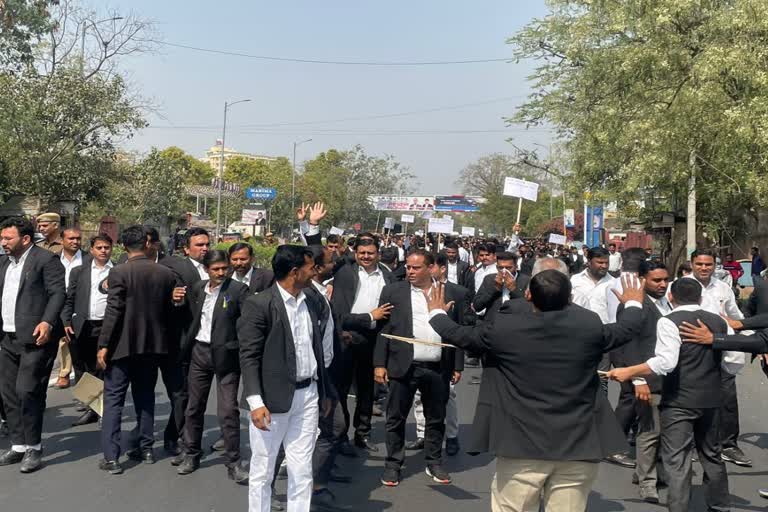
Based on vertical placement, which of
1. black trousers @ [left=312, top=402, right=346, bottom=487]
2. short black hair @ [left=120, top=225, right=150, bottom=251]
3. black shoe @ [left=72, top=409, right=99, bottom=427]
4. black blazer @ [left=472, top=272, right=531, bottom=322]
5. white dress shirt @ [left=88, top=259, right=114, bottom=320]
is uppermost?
short black hair @ [left=120, top=225, right=150, bottom=251]

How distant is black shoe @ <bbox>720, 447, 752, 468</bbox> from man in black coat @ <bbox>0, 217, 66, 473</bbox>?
5.53 metres

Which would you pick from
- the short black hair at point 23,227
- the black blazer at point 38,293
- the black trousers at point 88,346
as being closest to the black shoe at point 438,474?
the black blazer at point 38,293

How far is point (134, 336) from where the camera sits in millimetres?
6617

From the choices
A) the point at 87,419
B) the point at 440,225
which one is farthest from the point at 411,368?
the point at 440,225

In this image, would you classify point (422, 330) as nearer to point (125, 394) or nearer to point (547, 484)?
point (547, 484)

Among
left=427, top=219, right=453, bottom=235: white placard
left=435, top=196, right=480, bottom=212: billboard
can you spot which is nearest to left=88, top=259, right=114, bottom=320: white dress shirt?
left=427, top=219, right=453, bottom=235: white placard

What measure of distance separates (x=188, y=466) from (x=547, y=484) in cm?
332

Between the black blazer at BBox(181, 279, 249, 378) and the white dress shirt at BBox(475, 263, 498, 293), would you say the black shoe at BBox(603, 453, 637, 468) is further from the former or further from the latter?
the white dress shirt at BBox(475, 263, 498, 293)

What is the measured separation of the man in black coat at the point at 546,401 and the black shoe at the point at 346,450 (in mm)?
3059

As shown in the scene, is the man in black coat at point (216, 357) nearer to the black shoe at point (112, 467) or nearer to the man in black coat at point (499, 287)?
the black shoe at point (112, 467)

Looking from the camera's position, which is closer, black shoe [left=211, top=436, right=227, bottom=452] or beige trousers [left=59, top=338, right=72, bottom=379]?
black shoe [left=211, top=436, right=227, bottom=452]

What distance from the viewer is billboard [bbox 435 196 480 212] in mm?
72750

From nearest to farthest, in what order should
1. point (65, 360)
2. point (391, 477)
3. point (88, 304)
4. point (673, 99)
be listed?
point (391, 477), point (88, 304), point (65, 360), point (673, 99)

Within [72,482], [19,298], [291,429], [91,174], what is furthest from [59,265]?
[91,174]
